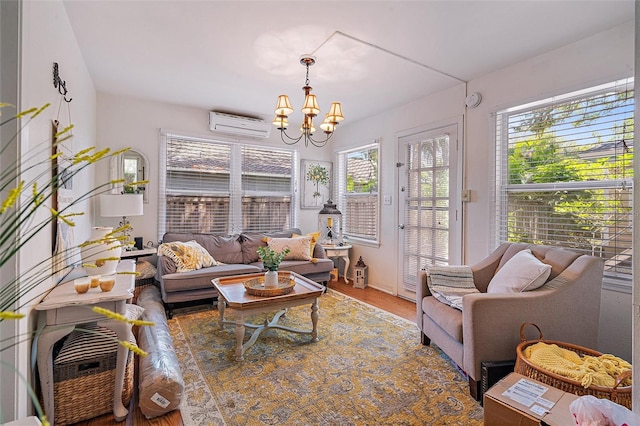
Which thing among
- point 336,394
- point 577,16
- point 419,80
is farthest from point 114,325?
point 577,16

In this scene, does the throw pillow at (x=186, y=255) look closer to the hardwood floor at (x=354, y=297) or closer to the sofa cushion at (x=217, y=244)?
the sofa cushion at (x=217, y=244)

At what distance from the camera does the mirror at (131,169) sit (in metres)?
3.76

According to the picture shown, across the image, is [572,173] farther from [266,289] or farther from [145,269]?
[145,269]

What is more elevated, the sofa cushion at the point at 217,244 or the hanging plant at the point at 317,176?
the hanging plant at the point at 317,176

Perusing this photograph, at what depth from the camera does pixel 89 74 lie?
318 centimetres

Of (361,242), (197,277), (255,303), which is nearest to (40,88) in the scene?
(255,303)

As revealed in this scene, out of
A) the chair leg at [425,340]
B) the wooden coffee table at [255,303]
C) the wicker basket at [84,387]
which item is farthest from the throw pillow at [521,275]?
the wicker basket at [84,387]

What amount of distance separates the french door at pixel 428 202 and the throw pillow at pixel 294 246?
1246 mm

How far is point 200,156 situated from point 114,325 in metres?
3.02

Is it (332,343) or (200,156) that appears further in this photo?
(200,156)

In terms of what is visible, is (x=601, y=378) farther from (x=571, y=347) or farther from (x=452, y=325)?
(x=452, y=325)

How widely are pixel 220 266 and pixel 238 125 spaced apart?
1.99 meters

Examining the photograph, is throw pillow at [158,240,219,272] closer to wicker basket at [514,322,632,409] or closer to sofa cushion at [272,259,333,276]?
sofa cushion at [272,259,333,276]

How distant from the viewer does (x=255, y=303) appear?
7.88 feet
